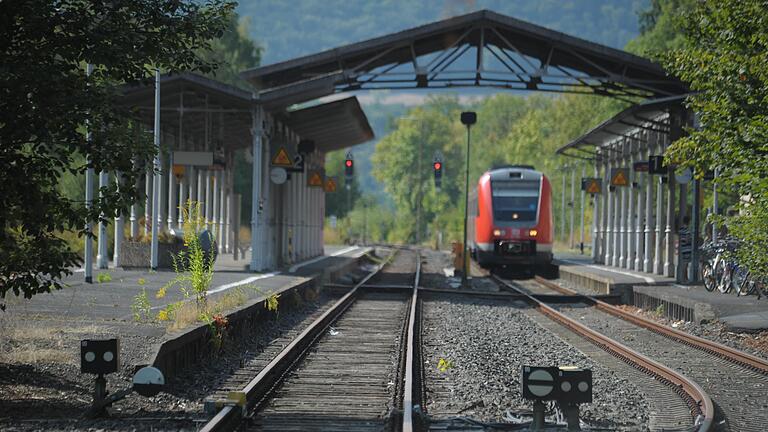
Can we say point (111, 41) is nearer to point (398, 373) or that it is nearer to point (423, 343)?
point (398, 373)

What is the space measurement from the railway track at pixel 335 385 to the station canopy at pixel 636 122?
10.4m

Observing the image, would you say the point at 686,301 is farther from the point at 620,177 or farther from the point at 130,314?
the point at 620,177

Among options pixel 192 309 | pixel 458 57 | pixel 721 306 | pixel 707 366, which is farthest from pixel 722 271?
pixel 192 309

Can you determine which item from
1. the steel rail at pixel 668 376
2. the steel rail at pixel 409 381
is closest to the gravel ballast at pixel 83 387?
the steel rail at pixel 409 381

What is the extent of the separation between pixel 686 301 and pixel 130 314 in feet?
32.5

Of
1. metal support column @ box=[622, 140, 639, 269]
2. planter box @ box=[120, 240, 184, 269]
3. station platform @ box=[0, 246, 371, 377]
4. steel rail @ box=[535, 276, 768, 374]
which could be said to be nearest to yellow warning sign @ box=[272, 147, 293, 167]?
planter box @ box=[120, 240, 184, 269]

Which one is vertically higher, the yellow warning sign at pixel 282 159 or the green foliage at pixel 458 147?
the green foliage at pixel 458 147

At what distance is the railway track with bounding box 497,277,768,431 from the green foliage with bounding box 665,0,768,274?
6.11ft

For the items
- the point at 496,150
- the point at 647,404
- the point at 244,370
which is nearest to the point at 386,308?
the point at 244,370

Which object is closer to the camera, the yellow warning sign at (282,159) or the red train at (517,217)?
the yellow warning sign at (282,159)

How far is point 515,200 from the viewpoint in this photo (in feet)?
108

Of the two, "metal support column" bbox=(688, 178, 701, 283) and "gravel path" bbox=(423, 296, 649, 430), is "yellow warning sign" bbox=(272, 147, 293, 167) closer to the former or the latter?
"gravel path" bbox=(423, 296, 649, 430)

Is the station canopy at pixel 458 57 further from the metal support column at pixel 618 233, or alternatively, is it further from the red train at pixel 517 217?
the metal support column at pixel 618 233

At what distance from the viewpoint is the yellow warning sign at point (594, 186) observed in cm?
3931
